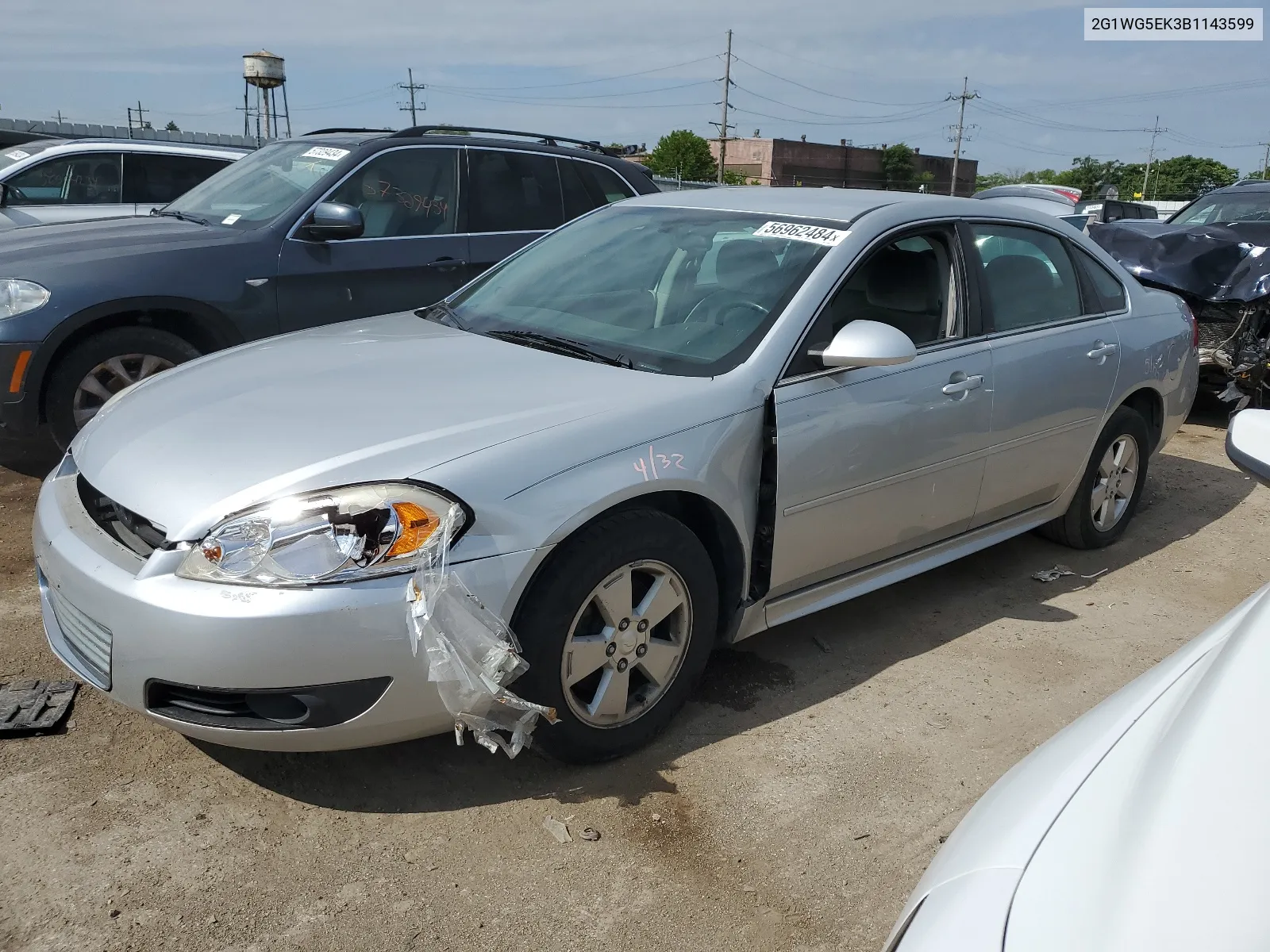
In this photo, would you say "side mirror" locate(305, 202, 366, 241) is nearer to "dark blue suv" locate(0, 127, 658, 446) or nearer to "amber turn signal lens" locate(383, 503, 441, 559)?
"dark blue suv" locate(0, 127, 658, 446)

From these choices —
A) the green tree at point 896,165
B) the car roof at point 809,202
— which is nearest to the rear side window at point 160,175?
the car roof at point 809,202

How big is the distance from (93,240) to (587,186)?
110 inches

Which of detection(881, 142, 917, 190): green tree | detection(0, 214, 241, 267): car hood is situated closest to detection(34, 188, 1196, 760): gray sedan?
detection(0, 214, 241, 267): car hood

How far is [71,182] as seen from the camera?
8.97 meters

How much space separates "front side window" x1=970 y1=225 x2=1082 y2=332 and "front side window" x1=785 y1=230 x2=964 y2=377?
198mm

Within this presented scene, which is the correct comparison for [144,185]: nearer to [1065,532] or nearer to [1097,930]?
[1065,532]

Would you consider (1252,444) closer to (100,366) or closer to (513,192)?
(100,366)

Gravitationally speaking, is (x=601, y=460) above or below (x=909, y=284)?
below

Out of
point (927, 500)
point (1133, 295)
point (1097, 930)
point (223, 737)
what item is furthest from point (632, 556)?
point (1133, 295)

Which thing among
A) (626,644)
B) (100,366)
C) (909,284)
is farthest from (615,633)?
(100,366)

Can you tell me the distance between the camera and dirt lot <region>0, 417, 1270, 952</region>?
2.39 metres

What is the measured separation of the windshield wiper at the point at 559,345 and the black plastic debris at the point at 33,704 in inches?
68.6

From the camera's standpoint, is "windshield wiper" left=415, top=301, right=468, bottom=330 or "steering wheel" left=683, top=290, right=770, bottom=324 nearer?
"steering wheel" left=683, top=290, right=770, bottom=324

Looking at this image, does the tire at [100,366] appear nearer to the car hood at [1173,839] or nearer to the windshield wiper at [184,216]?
the windshield wiper at [184,216]
